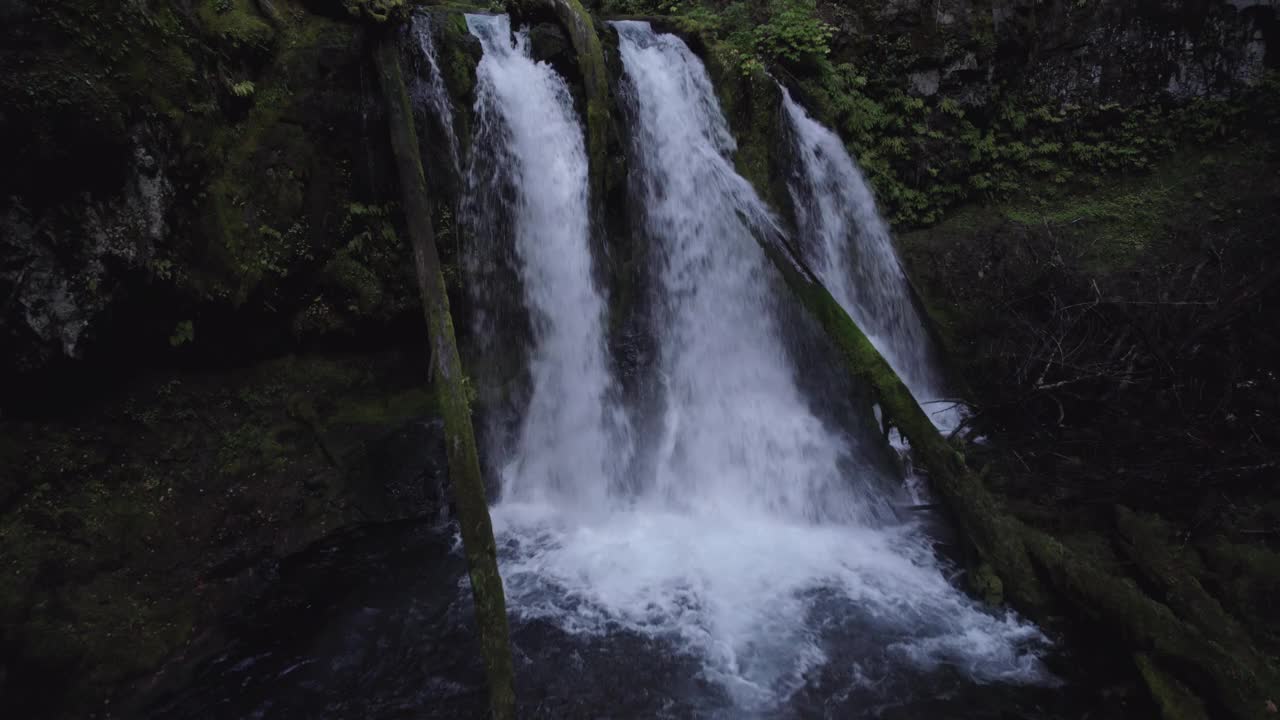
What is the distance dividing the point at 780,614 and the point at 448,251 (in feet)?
16.7

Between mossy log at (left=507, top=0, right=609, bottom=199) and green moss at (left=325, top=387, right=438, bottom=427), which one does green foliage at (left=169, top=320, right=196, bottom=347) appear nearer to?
green moss at (left=325, top=387, right=438, bottom=427)

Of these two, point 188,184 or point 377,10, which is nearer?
point 188,184

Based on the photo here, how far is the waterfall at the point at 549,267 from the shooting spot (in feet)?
22.4

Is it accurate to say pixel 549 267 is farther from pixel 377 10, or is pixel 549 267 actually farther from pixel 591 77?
pixel 377 10

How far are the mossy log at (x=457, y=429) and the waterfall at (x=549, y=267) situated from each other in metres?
1.41

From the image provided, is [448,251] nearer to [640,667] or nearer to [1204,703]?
[640,667]

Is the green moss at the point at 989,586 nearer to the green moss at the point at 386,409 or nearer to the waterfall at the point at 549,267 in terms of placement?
the waterfall at the point at 549,267

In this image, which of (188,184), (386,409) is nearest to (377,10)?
(188,184)

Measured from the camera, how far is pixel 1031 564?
15.3ft

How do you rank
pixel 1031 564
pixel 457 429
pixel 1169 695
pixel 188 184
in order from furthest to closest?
pixel 188 184 < pixel 1031 564 < pixel 457 429 < pixel 1169 695

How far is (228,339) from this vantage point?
5.60 metres

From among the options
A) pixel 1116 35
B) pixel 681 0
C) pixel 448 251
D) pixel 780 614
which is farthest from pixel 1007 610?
pixel 681 0

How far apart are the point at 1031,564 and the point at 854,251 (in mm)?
5607

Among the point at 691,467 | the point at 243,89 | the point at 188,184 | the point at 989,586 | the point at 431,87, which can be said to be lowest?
the point at 989,586
